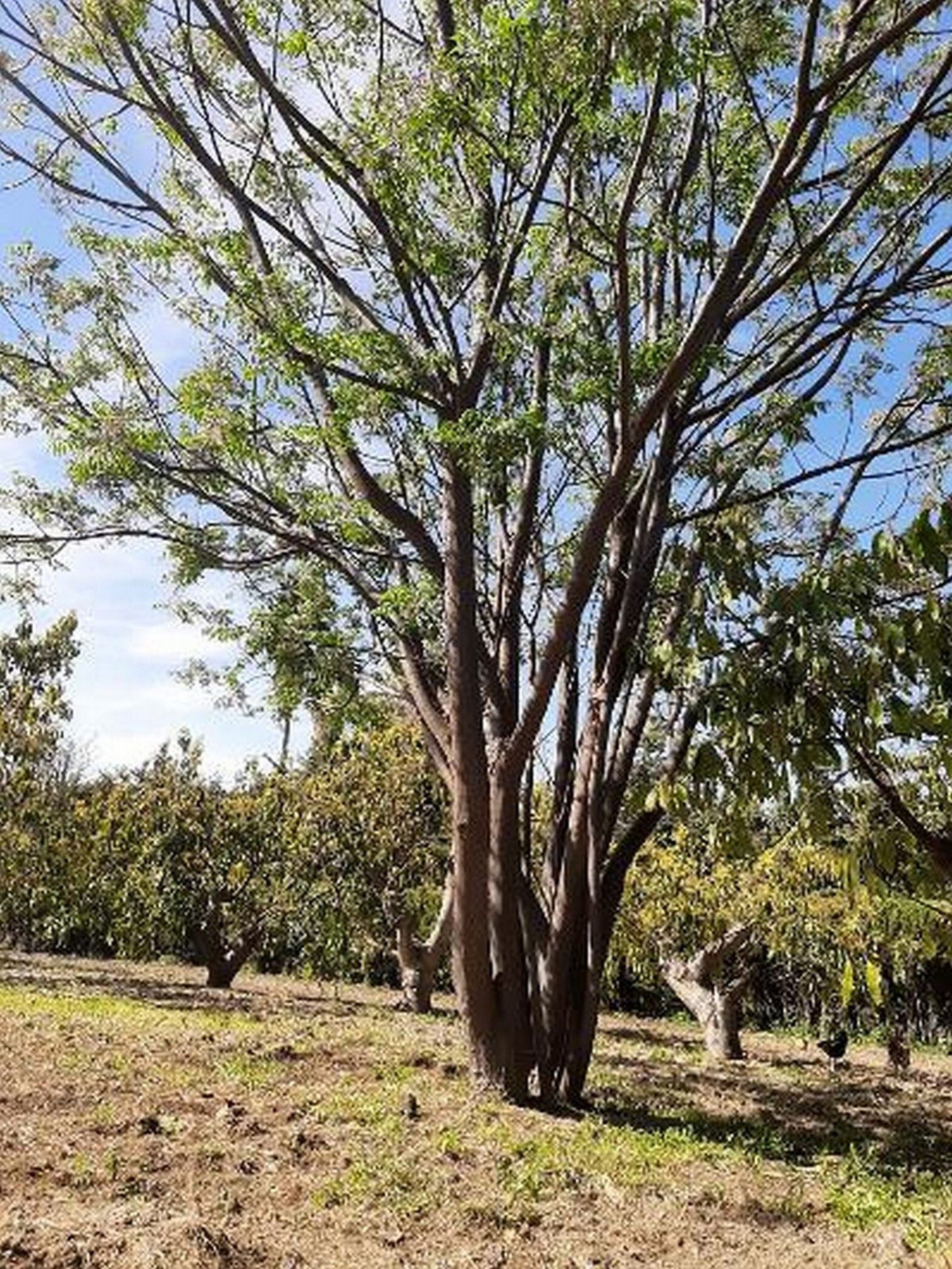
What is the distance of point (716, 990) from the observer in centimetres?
1386

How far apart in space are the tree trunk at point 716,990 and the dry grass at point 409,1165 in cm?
296

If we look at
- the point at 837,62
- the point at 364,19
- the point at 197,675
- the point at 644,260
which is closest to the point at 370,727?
the point at 197,675

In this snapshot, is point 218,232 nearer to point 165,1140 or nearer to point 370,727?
point 370,727

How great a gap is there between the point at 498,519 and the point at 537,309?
70.1 inches

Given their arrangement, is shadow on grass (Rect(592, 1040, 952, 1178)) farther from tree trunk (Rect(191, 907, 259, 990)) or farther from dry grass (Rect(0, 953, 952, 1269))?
tree trunk (Rect(191, 907, 259, 990))

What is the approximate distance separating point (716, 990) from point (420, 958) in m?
4.70

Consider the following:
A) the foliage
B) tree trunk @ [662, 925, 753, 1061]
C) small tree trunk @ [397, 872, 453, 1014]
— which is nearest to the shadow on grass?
the foliage

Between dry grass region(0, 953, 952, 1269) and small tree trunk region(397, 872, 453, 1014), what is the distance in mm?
5905

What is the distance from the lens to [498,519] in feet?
29.6

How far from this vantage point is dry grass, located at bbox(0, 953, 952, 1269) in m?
4.43

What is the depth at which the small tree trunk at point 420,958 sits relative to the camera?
16.0 metres

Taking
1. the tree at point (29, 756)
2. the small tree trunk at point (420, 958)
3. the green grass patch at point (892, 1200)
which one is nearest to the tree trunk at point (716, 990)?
the small tree trunk at point (420, 958)

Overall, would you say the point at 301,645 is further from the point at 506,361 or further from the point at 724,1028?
the point at 724,1028

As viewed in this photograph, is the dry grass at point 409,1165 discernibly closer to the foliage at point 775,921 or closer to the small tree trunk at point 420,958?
the foliage at point 775,921
